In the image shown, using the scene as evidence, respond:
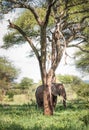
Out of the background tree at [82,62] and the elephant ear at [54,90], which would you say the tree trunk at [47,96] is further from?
the background tree at [82,62]

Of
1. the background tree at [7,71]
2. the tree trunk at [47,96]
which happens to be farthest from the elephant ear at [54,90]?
the background tree at [7,71]

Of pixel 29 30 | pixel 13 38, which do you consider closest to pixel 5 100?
pixel 13 38

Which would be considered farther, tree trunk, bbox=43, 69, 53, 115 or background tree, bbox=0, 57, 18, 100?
background tree, bbox=0, 57, 18, 100

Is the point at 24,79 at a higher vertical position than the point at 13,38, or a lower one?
lower

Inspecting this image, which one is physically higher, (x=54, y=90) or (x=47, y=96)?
(x=47, y=96)

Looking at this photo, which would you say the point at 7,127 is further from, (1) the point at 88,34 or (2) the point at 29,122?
(1) the point at 88,34

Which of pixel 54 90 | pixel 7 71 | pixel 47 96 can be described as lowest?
pixel 7 71

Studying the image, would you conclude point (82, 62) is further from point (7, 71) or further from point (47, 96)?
point (47, 96)

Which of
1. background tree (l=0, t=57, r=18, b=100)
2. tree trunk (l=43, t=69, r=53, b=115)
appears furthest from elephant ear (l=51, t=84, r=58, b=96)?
background tree (l=0, t=57, r=18, b=100)

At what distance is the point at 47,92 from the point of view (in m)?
22.0

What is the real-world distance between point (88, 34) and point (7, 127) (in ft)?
54.2

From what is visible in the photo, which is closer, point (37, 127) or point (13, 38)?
point (37, 127)

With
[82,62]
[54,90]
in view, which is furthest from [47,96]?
[82,62]

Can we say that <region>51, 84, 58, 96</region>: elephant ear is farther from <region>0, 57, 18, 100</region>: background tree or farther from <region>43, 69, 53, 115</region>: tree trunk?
<region>0, 57, 18, 100</region>: background tree
